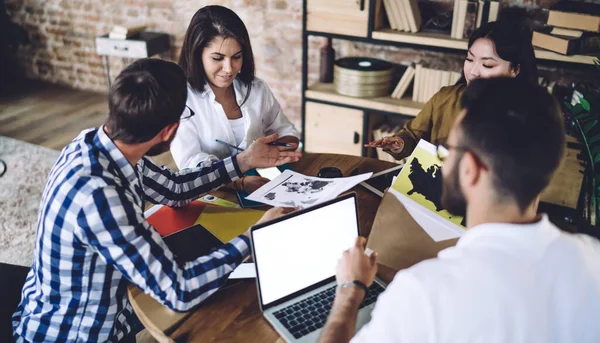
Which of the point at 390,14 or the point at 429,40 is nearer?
the point at 429,40

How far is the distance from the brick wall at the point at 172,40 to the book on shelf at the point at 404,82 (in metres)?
0.36

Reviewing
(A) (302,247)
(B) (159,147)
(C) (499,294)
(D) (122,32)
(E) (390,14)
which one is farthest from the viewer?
(D) (122,32)

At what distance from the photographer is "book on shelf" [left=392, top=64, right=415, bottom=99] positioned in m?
3.05

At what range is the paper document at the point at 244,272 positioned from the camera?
128cm

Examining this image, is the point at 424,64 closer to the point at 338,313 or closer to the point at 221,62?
the point at 221,62

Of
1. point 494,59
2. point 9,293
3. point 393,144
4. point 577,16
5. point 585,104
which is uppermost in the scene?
point 577,16

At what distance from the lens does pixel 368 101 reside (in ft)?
10.2

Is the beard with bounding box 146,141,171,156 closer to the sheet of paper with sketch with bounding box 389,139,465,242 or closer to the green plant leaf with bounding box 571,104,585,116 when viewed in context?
the sheet of paper with sketch with bounding box 389,139,465,242

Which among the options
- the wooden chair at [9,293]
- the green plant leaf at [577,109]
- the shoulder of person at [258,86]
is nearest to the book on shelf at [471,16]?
the green plant leaf at [577,109]

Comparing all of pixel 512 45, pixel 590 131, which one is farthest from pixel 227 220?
pixel 590 131

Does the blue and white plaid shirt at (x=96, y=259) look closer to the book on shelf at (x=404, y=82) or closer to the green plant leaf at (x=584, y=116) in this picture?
the green plant leaf at (x=584, y=116)

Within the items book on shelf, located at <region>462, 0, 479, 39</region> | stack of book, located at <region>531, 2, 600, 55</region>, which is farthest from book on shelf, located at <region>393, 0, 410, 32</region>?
stack of book, located at <region>531, 2, 600, 55</region>

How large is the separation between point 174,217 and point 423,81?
1.96 m

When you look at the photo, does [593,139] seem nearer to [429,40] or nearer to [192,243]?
[429,40]
